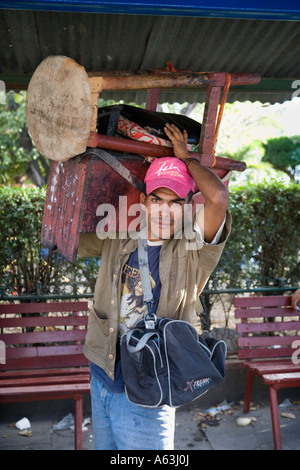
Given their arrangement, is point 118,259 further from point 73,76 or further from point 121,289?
point 73,76

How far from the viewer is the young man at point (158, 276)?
214 centimetres

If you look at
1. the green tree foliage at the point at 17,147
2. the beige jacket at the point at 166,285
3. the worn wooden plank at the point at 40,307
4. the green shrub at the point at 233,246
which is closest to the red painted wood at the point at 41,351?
the worn wooden plank at the point at 40,307

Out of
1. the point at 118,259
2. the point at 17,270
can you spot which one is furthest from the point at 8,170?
the point at 118,259

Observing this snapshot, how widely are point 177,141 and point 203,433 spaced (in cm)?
293

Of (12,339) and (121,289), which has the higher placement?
(121,289)

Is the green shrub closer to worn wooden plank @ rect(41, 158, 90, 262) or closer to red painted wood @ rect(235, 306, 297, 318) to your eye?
red painted wood @ rect(235, 306, 297, 318)

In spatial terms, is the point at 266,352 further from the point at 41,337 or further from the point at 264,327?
the point at 41,337

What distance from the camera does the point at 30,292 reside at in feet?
15.7

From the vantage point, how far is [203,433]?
4.25m

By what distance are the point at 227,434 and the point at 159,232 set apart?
2706 millimetres

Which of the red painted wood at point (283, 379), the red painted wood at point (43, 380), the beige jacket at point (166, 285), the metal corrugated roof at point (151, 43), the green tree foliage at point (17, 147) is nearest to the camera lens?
the beige jacket at point (166, 285)

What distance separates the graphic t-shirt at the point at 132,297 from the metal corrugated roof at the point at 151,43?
75.2 inches

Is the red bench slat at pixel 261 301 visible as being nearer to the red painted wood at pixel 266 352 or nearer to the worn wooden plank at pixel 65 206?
the red painted wood at pixel 266 352

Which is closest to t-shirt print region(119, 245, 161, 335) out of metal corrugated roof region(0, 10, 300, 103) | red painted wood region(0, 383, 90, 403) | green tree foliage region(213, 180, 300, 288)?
red painted wood region(0, 383, 90, 403)
